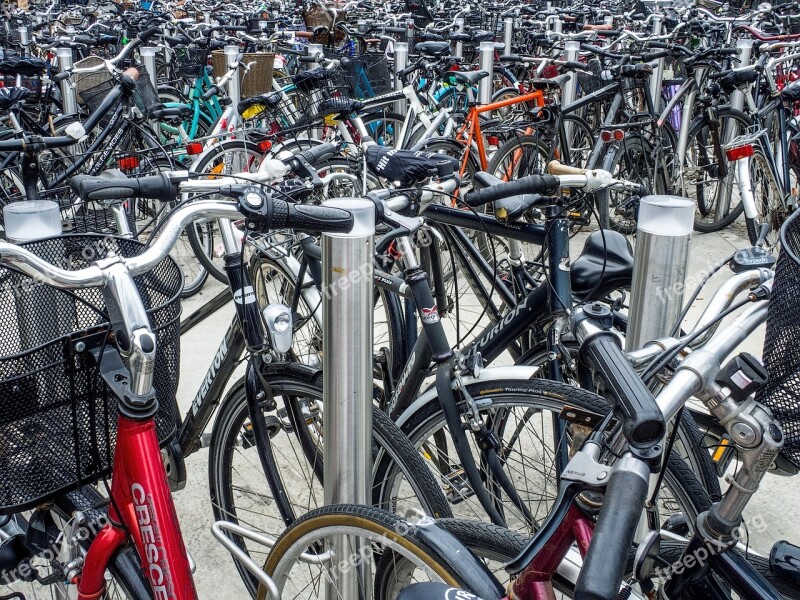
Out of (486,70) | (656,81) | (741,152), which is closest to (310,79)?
(486,70)

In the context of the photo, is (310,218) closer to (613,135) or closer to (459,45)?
(613,135)

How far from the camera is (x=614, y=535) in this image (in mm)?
861

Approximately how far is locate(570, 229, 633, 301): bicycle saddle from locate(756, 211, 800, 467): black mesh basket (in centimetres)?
101

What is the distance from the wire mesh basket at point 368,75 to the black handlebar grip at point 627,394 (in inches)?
236

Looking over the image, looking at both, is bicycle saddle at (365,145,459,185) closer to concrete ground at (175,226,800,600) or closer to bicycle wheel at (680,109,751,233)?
concrete ground at (175,226,800,600)

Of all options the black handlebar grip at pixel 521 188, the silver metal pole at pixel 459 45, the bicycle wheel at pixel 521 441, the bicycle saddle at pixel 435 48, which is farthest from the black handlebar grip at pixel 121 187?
the silver metal pole at pixel 459 45

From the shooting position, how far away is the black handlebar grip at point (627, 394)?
3.09 ft

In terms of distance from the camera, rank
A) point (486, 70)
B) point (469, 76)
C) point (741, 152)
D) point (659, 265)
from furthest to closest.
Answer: point (486, 70)
point (469, 76)
point (741, 152)
point (659, 265)

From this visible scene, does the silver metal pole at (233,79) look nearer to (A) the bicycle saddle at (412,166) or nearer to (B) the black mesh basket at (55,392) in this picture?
(A) the bicycle saddle at (412,166)

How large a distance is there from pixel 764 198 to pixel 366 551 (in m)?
4.31

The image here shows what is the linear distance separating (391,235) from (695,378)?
1.14 metres

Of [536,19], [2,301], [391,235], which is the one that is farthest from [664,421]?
[536,19]

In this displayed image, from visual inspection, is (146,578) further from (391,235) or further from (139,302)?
(391,235)

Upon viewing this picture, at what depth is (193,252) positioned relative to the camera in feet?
16.6
